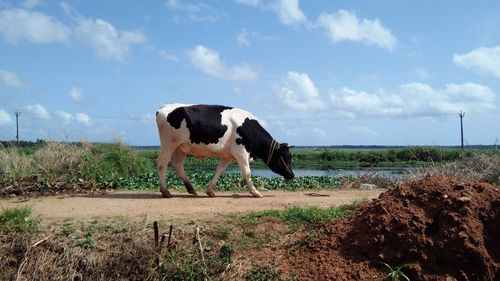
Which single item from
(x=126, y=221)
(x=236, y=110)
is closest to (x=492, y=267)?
(x=126, y=221)

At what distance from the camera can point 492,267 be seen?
6527 millimetres

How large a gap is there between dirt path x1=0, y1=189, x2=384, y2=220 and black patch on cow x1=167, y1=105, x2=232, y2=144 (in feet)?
4.64

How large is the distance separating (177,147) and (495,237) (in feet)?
24.9

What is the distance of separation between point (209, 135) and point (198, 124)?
14.2 inches

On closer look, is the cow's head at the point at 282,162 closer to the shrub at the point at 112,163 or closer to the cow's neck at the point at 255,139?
the cow's neck at the point at 255,139

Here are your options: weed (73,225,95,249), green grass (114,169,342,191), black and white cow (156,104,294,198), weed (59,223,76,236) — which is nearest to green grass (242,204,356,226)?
weed (73,225,95,249)

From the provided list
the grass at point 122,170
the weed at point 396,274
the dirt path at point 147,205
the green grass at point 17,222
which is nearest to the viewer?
the weed at point 396,274

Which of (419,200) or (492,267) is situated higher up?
(419,200)

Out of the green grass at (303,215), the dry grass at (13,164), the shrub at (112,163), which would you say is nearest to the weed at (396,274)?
the green grass at (303,215)

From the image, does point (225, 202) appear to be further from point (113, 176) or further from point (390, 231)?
point (113, 176)

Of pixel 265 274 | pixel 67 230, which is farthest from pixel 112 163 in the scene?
pixel 265 274

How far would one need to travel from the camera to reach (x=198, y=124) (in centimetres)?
1214

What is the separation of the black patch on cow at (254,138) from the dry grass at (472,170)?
14.6ft

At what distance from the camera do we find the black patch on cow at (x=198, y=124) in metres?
12.1
